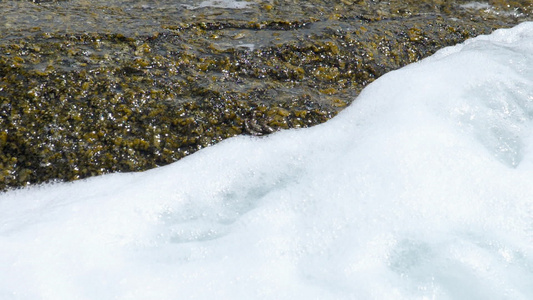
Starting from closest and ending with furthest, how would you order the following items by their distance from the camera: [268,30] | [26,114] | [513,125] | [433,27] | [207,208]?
[207,208] < [26,114] < [513,125] < [268,30] < [433,27]

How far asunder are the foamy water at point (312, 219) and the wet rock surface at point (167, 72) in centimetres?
16

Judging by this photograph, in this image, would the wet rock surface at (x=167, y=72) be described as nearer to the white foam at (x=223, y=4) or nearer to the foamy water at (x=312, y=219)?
the white foam at (x=223, y=4)

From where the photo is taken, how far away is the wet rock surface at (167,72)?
3.26 metres

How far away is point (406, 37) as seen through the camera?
15.2 feet

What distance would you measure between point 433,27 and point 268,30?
1693 millimetres

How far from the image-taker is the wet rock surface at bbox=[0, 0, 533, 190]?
3.26m

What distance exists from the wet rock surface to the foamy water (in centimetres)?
16

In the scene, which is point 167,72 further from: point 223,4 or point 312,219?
point 312,219

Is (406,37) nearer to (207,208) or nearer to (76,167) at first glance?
(207,208)

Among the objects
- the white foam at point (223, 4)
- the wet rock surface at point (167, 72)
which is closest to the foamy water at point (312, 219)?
the wet rock surface at point (167, 72)

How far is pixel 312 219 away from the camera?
118 inches

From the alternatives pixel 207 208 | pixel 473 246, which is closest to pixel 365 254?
pixel 473 246

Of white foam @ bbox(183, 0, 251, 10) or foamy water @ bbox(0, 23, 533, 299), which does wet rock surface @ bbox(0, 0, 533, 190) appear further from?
foamy water @ bbox(0, 23, 533, 299)

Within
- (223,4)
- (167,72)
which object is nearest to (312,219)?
(167,72)
